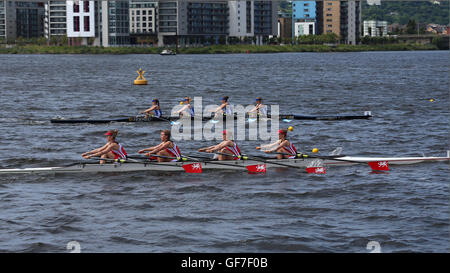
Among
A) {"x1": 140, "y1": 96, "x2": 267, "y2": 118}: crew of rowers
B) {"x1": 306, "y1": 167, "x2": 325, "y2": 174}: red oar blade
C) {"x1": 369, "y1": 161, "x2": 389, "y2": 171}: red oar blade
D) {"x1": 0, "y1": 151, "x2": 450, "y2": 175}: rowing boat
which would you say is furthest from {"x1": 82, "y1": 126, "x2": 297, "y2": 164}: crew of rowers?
{"x1": 140, "y1": 96, "x2": 267, "y2": 118}: crew of rowers

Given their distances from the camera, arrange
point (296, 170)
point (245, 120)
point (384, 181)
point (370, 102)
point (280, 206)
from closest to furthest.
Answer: point (280, 206)
point (384, 181)
point (296, 170)
point (245, 120)
point (370, 102)

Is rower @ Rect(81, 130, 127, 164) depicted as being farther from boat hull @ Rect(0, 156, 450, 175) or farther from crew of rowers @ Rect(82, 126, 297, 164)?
boat hull @ Rect(0, 156, 450, 175)

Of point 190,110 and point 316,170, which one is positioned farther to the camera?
point 190,110

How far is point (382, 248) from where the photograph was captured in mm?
19000

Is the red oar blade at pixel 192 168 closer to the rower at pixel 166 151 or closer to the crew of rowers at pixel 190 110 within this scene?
the rower at pixel 166 151

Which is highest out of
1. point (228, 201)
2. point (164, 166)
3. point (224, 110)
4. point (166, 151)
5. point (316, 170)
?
point (224, 110)

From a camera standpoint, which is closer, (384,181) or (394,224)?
(394,224)

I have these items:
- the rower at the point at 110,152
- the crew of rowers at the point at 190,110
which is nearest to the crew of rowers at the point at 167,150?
the rower at the point at 110,152

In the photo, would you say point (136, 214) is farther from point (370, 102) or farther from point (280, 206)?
point (370, 102)

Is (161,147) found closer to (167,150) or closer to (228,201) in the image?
(167,150)

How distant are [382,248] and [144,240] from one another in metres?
7.08

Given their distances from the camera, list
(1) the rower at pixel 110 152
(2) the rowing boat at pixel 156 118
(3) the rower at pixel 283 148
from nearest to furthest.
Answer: (1) the rower at pixel 110 152 → (3) the rower at pixel 283 148 → (2) the rowing boat at pixel 156 118

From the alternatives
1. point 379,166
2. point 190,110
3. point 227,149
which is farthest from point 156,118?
point 379,166
